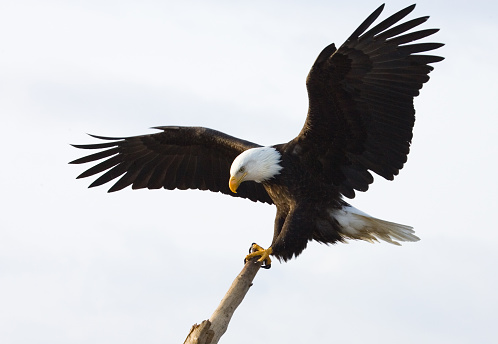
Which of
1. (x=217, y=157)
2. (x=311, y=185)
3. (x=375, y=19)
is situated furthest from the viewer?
(x=217, y=157)

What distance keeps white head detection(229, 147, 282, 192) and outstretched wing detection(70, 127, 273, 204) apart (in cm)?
96

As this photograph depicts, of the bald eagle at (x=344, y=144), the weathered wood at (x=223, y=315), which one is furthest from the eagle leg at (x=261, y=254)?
the weathered wood at (x=223, y=315)

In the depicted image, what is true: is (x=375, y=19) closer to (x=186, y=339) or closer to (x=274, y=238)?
(x=274, y=238)

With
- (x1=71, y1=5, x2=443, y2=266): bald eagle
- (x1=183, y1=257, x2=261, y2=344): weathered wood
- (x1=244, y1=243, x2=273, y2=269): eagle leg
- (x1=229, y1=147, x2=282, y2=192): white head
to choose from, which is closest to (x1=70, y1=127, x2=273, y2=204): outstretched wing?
(x1=71, y1=5, x2=443, y2=266): bald eagle

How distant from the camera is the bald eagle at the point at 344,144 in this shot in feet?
26.3

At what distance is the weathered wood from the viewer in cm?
666

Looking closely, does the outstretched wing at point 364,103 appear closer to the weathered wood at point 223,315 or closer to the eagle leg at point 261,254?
the eagle leg at point 261,254

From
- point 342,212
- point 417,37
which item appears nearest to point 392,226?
point 342,212

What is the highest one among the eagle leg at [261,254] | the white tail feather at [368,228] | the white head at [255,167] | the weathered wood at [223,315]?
the white tail feather at [368,228]

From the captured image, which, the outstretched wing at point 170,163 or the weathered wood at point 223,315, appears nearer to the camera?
the weathered wood at point 223,315

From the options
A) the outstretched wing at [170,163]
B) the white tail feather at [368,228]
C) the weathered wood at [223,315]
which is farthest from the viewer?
the outstretched wing at [170,163]

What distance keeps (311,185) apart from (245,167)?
0.59m

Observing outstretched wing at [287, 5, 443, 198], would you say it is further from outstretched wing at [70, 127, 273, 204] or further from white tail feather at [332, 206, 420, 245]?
outstretched wing at [70, 127, 273, 204]

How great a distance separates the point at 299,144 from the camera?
8414 mm
